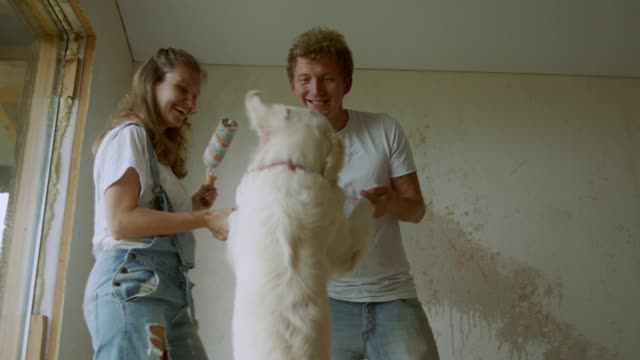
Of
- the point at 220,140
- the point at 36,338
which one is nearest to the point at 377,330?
the point at 220,140

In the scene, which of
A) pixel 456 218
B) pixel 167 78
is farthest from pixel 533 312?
pixel 167 78

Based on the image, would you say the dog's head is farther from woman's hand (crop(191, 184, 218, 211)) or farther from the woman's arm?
woman's hand (crop(191, 184, 218, 211))

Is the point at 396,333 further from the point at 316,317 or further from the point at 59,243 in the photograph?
the point at 59,243

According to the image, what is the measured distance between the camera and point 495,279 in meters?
2.94

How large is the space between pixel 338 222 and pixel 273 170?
23 cm

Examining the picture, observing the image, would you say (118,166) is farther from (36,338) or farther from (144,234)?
(36,338)

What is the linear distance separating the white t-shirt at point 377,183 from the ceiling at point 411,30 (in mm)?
1198

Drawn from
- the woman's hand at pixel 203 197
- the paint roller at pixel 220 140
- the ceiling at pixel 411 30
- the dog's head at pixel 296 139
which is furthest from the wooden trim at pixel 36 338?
the ceiling at pixel 411 30

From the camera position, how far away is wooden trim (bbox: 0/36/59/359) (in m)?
2.01

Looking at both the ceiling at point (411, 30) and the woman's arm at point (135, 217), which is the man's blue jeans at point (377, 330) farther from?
the ceiling at point (411, 30)

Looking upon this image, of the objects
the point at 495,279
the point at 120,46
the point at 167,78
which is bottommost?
the point at 495,279

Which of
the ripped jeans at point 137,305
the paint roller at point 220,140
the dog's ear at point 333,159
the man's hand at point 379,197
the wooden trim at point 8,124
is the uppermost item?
the wooden trim at point 8,124

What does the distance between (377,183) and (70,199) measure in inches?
51.9

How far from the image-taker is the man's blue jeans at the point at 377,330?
1.66m
